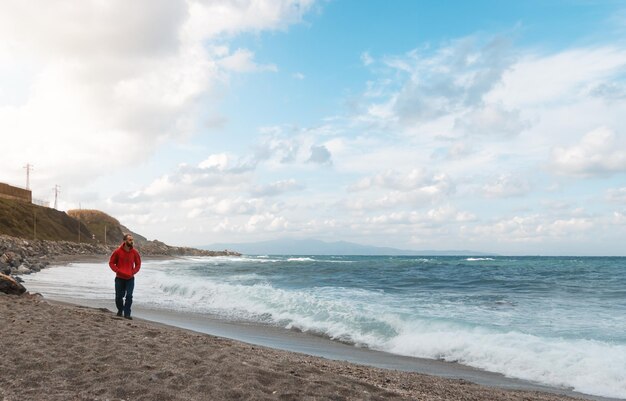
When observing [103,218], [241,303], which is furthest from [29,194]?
[241,303]

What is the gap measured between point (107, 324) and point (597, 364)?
8.54m

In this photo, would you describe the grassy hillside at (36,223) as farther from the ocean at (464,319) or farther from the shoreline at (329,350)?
the shoreline at (329,350)

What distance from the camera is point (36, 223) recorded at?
64.4 m

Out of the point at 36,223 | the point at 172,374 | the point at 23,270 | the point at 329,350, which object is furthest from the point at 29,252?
the point at 172,374

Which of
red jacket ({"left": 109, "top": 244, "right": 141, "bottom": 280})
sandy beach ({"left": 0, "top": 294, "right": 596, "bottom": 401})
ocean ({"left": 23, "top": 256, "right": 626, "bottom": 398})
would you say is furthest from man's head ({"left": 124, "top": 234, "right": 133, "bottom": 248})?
ocean ({"left": 23, "top": 256, "right": 626, "bottom": 398})

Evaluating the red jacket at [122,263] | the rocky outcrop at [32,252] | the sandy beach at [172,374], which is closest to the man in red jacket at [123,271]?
the red jacket at [122,263]

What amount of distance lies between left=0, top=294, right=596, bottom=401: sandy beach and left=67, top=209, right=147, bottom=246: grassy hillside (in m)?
91.6

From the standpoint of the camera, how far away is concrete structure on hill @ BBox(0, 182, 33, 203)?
6994 centimetres

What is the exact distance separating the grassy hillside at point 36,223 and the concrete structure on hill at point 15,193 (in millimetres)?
2461

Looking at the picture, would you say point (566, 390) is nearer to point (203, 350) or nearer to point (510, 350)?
point (510, 350)

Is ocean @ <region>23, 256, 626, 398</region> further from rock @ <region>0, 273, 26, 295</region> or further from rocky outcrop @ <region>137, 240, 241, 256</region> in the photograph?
rocky outcrop @ <region>137, 240, 241, 256</region>

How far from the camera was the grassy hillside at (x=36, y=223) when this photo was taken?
186 ft

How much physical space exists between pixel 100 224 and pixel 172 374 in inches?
4130

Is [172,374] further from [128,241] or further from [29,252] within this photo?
[29,252]
